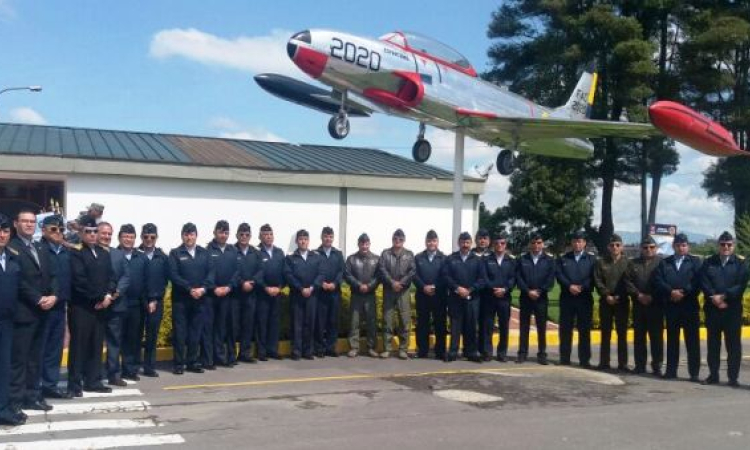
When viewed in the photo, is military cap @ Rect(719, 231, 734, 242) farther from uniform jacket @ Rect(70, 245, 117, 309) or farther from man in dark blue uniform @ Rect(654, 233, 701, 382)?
uniform jacket @ Rect(70, 245, 117, 309)

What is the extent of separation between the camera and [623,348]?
11703 mm

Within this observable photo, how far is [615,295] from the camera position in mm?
11703

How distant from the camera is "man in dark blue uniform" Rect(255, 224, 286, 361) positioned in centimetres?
1183

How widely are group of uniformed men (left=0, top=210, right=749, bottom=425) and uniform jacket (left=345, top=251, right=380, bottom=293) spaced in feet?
0.07

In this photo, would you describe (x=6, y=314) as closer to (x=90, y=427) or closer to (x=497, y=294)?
(x=90, y=427)

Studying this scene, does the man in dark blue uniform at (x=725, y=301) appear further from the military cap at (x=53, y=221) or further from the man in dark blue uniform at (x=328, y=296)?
the military cap at (x=53, y=221)

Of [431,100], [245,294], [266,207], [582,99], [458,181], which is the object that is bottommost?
[245,294]

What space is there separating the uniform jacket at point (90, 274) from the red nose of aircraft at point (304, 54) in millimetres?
5331

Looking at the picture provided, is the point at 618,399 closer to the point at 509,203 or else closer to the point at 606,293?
the point at 606,293

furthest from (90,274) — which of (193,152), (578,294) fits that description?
(193,152)

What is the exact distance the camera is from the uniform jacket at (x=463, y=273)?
12.2 metres

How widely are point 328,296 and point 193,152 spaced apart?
1192cm

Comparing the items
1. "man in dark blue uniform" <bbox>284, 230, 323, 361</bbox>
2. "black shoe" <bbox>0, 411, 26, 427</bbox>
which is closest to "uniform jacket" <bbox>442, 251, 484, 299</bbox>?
"man in dark blue uniform" <bbox>284, 230, 323, 361</bbox>

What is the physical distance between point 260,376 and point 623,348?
5206 mm
